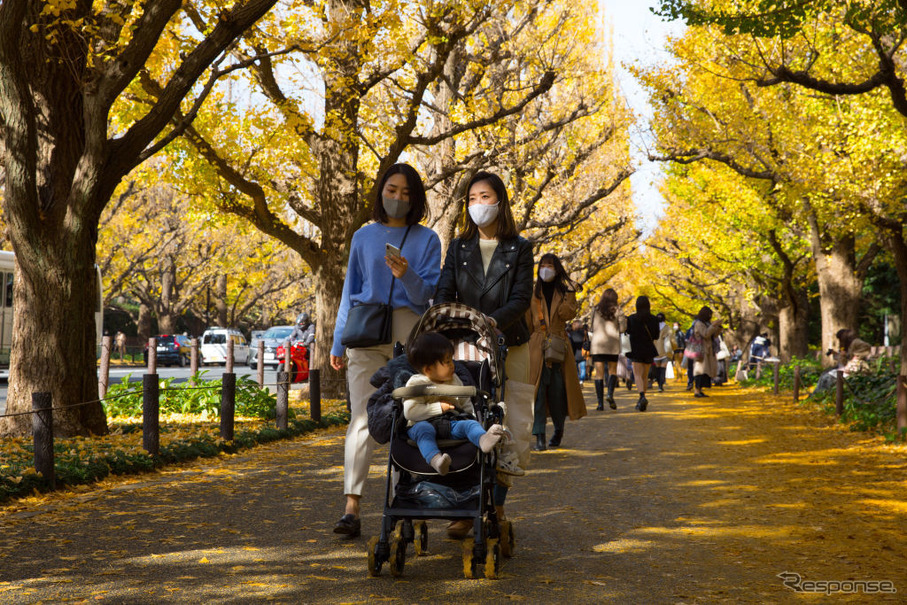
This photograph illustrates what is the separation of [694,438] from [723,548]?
6.26 meters

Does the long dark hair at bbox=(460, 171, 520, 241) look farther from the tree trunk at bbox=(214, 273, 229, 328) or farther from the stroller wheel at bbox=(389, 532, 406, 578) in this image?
the tree trunk at bbox=(214, 273, 229, 328)

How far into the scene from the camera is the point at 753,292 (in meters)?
36.5

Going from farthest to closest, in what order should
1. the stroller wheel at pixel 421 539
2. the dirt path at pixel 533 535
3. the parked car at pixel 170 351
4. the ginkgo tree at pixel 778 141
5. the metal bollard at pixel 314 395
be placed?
the parked car at pixel 170 351, the ginkgo tree at pixel 778 141, the metal bollard at pixel 314 395, the stroller wheel at pixel 421 539, the dirt path at pixel 533 535

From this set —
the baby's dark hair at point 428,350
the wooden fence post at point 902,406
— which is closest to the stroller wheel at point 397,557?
the baby's dark hair at point 428,350

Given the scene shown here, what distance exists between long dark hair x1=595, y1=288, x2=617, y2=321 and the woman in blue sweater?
9478mm

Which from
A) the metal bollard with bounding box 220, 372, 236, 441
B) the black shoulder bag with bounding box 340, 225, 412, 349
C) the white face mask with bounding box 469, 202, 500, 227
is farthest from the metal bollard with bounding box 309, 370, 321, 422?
the white face mask with bounding box 469, 202, 500, 227

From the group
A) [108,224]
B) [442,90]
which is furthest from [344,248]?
[108,224]

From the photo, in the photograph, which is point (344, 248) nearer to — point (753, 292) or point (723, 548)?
point (723, 548)

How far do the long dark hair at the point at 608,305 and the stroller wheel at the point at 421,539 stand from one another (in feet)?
33.0

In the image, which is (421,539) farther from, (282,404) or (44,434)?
(282,404)

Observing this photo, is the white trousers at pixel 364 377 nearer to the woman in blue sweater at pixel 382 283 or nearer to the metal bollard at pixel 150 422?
the woman in blue sweater at pixel 382 283

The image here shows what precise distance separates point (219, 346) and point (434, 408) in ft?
141

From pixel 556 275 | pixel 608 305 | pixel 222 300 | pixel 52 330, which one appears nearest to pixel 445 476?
pixel 556 275

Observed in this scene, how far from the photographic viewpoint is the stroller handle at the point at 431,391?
434 cm
